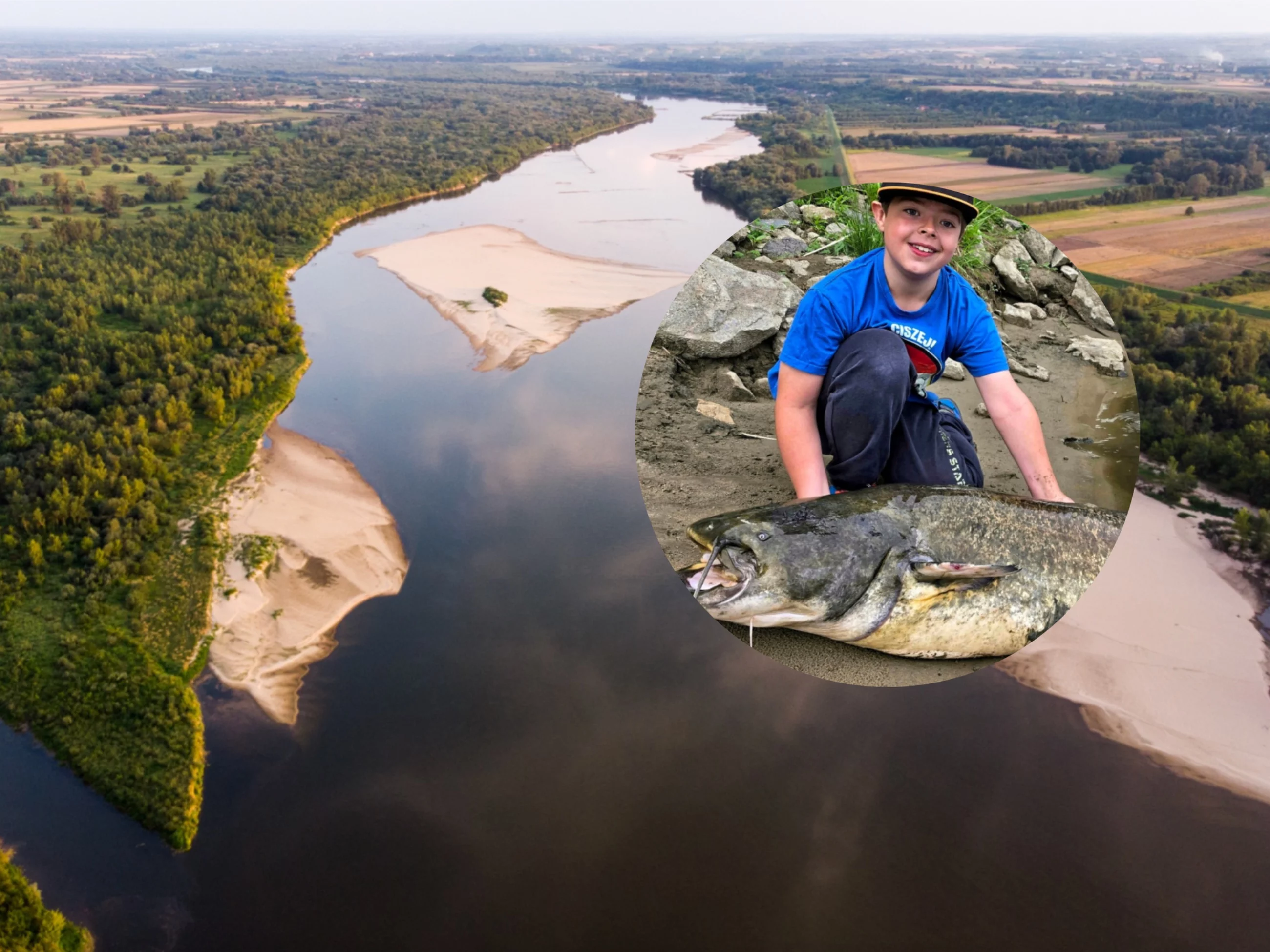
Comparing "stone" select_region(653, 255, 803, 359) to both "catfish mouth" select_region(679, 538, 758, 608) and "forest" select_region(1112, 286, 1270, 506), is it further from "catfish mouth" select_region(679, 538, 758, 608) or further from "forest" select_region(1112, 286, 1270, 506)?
"forest" select_region(1112, 286, 1270, 506)

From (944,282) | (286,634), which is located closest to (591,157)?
(286,634)

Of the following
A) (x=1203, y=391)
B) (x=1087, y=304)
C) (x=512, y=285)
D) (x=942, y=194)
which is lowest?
(x=1203, y=391)

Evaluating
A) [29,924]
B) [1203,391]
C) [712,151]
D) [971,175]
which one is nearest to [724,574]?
[971,175]

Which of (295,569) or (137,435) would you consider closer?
(295,569)

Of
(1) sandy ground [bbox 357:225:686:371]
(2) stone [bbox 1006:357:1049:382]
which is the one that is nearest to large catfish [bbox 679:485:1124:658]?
(2) stone [bbox 1006:357:1049:382]

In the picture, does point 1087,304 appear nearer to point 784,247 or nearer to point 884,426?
point 784,247

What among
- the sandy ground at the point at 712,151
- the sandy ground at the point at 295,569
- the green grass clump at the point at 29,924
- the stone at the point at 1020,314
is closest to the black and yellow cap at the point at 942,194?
the stone at the point at 1020,314

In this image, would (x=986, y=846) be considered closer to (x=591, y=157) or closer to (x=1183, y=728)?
(x=1183, y=728)
